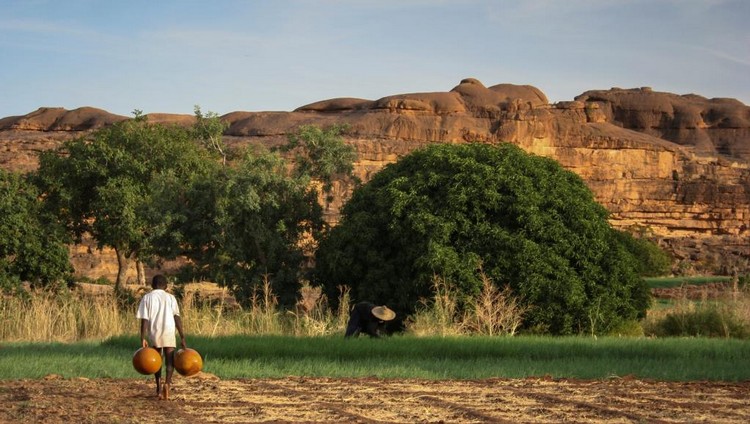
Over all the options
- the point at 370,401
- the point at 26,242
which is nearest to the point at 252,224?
the point at 26,242

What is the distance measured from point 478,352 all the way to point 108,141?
23.4 meters

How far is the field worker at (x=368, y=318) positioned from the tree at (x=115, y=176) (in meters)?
17.0

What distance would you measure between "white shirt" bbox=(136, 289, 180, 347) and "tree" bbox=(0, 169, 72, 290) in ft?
52.8

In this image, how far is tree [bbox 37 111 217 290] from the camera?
32.4 meters

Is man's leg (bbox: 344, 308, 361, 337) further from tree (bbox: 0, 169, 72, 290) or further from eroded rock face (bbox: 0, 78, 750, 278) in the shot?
eroded rock face (bbox: 0, 78, 750, 278)

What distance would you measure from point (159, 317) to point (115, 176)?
24591 millimetres

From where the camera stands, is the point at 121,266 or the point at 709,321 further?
the point at 121,266

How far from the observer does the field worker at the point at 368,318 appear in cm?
1578

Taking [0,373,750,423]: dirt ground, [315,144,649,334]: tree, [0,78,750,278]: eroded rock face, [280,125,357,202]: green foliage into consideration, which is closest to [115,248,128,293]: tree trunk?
[280,125,357,202]: green foliage

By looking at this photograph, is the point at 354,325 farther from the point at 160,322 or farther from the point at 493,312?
the point at 160,322

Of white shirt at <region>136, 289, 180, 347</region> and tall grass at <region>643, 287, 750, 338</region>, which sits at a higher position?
white shirt at <region>136, 289, 180, 347</region>

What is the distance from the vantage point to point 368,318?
1616 cm

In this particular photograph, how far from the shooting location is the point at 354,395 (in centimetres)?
1049

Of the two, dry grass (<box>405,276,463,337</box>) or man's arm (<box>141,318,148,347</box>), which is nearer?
man's arm (<box>141,318,148,347</box>)
